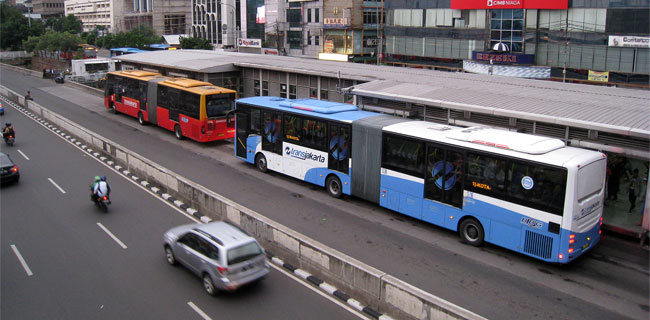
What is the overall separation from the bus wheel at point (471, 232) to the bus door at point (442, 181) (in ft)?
1.61

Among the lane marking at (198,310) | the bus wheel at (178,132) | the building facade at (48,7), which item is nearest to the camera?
the lane marking at (198,310)

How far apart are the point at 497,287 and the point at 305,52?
6252 cm

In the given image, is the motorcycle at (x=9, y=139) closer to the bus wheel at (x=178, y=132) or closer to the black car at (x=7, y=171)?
the black car at (x=7, y=171)

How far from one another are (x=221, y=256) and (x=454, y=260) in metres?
6.12

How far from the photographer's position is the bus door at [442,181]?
14.3 meters

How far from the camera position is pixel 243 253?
36.1ft

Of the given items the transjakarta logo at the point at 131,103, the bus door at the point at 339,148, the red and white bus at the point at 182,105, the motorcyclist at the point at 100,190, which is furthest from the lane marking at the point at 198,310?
the transjakarta logo at the point at 131,103

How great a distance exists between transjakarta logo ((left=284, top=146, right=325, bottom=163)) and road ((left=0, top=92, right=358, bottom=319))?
511 centimetres

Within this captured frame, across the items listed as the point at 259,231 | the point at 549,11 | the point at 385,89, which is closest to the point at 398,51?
the point at 549,11

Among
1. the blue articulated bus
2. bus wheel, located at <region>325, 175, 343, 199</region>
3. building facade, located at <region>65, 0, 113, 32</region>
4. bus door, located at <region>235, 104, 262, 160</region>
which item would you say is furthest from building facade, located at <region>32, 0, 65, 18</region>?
bus wheel, located at <region>325, 175, 343, 199</region>

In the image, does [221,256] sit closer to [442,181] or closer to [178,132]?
[442,181]

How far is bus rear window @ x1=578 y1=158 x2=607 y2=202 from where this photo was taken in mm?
12094

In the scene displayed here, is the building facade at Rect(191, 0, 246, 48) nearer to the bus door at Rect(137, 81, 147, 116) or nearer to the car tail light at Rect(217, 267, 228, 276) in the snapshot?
the bus door at Rect(137, 81, 147, 116)

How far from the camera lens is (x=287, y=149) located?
2003 cm
